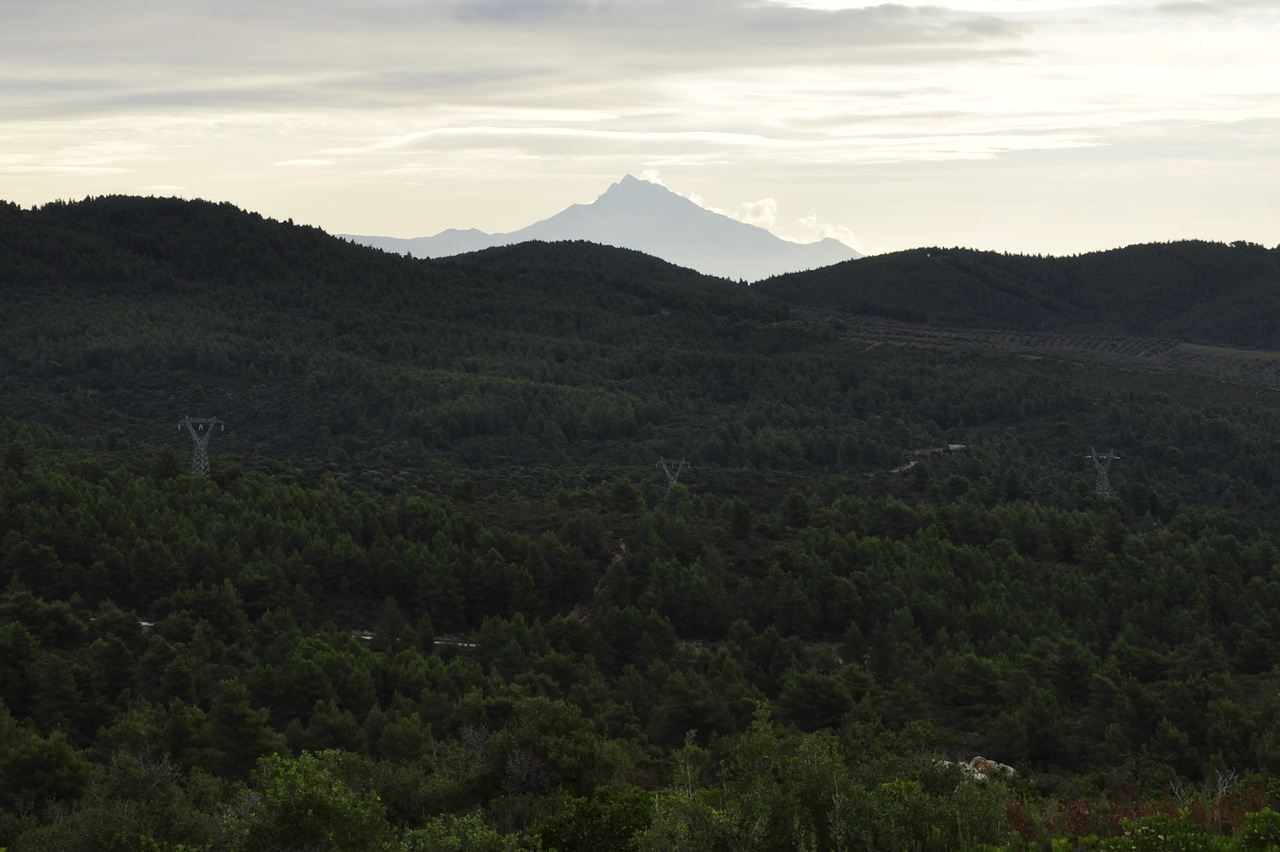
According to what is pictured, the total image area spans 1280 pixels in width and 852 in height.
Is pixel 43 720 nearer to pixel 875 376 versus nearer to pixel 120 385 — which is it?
pixel 120 385

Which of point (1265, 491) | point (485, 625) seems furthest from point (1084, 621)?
point (1265, 491)

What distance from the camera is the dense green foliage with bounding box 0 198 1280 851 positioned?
2447 centimetres

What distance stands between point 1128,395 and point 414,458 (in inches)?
2340

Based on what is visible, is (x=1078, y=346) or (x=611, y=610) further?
(x=1078, y=346)

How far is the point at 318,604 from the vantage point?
51.2m

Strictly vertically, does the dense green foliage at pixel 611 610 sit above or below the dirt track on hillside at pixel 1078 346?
below

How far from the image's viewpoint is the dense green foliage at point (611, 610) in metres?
24.5

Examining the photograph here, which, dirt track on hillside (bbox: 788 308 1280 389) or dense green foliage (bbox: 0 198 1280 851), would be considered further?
dirt track on hillside (bbox: 788 308 1280 389)

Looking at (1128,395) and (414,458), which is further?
(1128,395)

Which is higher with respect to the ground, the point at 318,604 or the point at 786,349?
the point at 786,349

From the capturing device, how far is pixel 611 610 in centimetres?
4884

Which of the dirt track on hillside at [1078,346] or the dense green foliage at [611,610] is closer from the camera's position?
the dense green foliage at [611,610]

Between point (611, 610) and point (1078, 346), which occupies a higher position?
point (1078, 346)

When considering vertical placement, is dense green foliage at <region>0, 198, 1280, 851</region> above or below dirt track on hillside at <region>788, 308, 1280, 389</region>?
below
